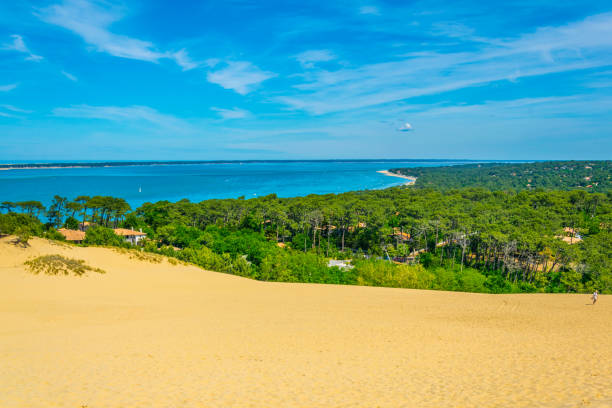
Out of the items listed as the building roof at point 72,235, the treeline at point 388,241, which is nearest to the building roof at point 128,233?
the treeline at point 388,241

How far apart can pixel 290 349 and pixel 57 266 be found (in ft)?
71.2

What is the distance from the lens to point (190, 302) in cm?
2170

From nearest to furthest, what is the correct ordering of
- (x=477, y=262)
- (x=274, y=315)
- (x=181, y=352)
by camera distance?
(x=181, y=352) → (x=274, y=315) → (x=477, y=262)

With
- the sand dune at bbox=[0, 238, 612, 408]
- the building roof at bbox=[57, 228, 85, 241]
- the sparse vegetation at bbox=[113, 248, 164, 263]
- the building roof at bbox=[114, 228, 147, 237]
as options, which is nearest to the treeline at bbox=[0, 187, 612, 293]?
the building roof at bbox=[114, 228, 147, 237]

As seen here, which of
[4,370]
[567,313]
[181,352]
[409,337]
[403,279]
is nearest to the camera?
[4,370]

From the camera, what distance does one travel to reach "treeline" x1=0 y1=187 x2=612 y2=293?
32625mm

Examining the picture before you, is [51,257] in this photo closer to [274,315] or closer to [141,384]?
[274,315]

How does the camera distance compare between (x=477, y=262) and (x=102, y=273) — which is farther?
(x=477, y=262)

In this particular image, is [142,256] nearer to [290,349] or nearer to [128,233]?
[128,233]

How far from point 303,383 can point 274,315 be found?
29.2 feet

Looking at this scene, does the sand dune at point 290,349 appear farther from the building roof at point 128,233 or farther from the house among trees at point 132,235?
the building roof at point 128,233

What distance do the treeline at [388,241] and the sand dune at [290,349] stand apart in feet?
28.8

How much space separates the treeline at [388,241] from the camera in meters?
32.6

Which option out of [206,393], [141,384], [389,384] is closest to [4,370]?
[141,384]
